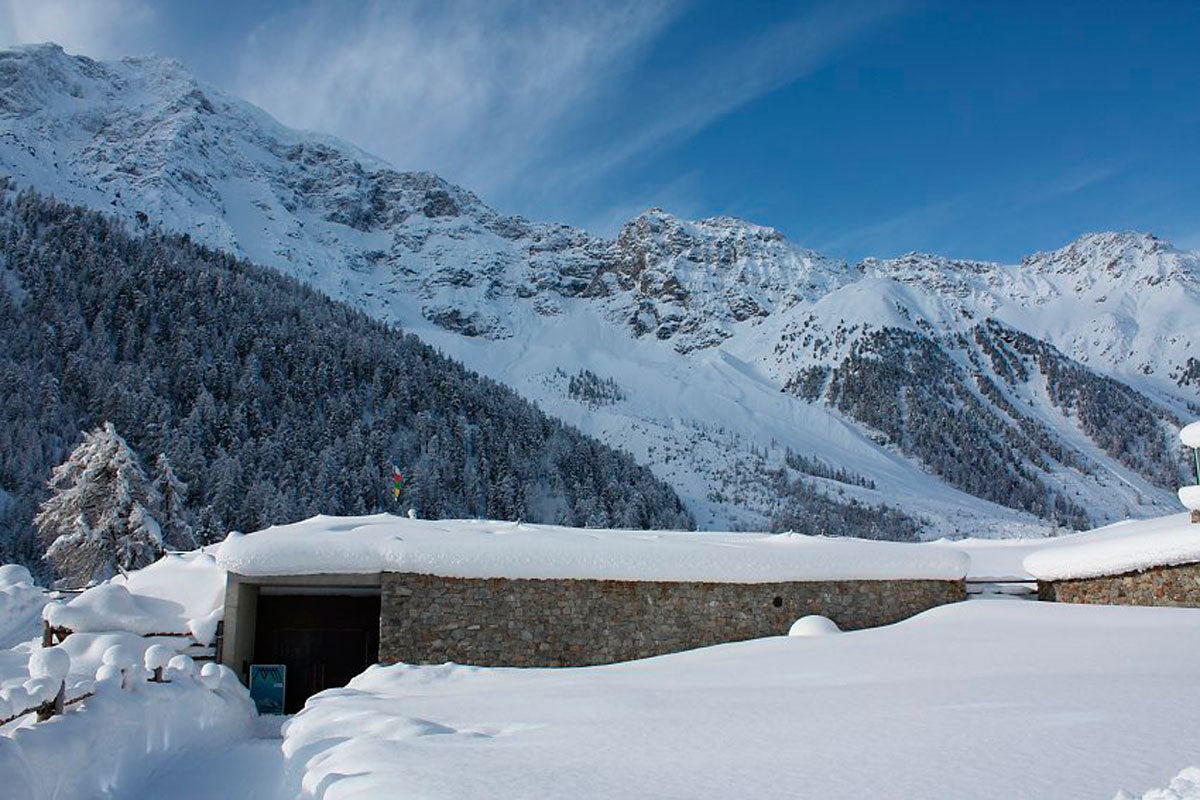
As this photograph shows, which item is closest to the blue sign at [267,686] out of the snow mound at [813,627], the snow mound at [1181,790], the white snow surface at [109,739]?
the white snow surface at [109,739]

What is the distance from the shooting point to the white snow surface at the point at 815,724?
4.95 metres

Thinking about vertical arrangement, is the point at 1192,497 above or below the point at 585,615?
above

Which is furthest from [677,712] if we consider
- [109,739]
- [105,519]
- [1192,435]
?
[105,519]

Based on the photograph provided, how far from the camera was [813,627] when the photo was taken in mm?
13844

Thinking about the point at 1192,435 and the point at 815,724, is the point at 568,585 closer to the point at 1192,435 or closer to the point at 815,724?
the point at 815,724

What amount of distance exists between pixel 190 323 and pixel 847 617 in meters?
74.7

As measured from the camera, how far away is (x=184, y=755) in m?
9.55

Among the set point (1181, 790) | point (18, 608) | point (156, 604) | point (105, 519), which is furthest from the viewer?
point (105, 519)

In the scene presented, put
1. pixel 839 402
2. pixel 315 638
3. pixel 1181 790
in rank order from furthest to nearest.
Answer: pixel 839 402, pixel 315 638, pixel 1181 790

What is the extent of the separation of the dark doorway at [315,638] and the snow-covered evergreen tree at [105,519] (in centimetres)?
1137

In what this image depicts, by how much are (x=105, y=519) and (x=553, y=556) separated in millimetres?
19178

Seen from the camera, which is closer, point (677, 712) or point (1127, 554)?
point (677, 712)

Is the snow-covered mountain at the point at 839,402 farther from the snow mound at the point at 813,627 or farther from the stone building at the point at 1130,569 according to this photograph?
the snow mound at the point at 813,627

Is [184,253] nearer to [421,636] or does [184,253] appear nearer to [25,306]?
[25,306]
